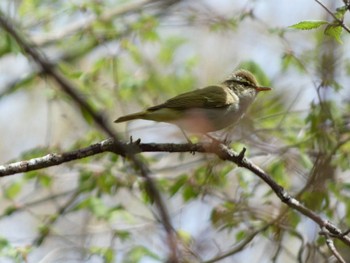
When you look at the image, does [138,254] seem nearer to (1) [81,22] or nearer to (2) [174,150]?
(2) [174,150]

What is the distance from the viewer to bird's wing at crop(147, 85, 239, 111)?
174 inches

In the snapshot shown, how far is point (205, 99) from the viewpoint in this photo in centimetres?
469

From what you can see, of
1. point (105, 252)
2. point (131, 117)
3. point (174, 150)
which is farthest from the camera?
point (105, 252)

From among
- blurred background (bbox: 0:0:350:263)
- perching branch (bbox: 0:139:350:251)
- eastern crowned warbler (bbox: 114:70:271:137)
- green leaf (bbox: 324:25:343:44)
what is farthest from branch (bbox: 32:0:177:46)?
green leaf (bbox: 324:25:343:44)

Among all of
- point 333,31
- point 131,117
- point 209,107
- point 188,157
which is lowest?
point 188,157

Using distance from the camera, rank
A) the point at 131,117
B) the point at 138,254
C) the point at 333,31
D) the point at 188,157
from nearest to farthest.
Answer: the point at 333,31, the point at 131,117, the point at 138,254, the point at 188,157

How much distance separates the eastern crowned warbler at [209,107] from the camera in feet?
14.0

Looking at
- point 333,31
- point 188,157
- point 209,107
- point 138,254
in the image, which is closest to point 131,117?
point 209,107

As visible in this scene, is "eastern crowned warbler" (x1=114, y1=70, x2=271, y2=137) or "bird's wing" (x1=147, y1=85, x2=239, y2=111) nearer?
"eastern crowned warbler" (x1=114, y1=70, x2=271, y2=137)

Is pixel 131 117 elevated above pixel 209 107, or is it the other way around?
pixel 131 117

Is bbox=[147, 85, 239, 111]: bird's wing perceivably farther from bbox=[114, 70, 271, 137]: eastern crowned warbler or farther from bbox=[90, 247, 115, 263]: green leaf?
bbox=[90, 247, 115, 263]: green leaf

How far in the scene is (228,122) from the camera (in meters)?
4.47

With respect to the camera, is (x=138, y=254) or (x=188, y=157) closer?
(x=138, y=254)

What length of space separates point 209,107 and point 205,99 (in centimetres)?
8
